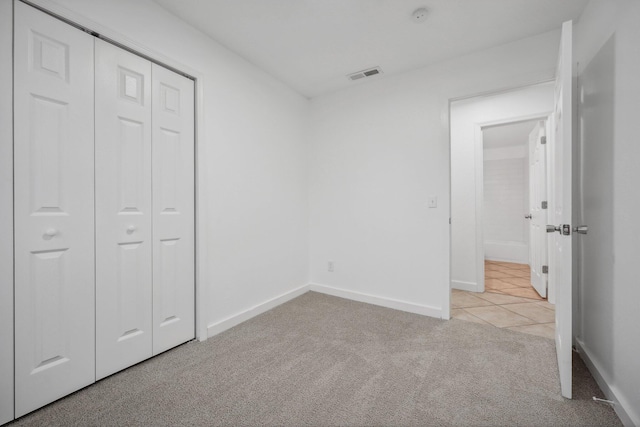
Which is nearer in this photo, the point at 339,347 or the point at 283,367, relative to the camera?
the point at 283,367

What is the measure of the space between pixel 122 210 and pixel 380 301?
2451mm

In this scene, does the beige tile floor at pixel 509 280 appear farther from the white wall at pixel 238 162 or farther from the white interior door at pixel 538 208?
the white wall at pixel 238 162

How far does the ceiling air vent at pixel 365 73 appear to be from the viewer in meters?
2.82

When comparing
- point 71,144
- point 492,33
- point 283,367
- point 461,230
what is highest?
point 492,33

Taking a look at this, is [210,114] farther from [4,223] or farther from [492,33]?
[492,33]

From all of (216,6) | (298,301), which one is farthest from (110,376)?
(216,6)

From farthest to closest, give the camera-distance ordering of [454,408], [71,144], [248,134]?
[248,134], [71,144], [454,408]

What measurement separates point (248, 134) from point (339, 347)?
2020 millimetres

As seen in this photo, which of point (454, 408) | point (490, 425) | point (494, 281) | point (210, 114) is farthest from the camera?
point (494, 281)

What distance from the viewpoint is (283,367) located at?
184cm

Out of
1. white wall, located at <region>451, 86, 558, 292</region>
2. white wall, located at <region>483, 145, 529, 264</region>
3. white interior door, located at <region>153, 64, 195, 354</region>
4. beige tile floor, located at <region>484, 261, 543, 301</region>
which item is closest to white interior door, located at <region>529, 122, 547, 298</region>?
beige tile floor, located at <region>484, 261, 543, 301</region>

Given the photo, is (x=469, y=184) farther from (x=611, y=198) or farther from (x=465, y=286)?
(x=611, y=198)

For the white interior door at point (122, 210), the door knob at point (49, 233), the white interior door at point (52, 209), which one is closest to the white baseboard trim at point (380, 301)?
the white interior door at point (122, 210)

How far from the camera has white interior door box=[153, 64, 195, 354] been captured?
197 centimetres
